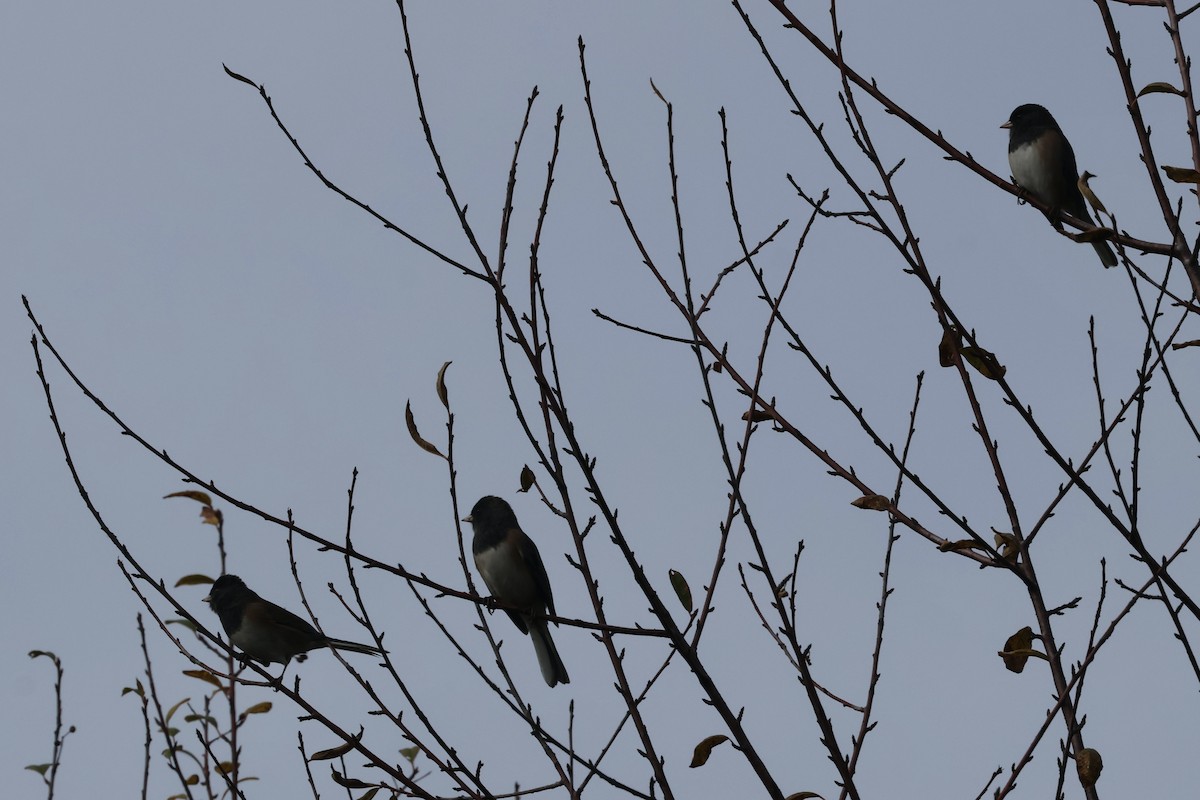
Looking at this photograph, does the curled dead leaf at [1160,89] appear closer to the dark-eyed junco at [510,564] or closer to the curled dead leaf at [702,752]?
the curled dead leaf at [702,752]

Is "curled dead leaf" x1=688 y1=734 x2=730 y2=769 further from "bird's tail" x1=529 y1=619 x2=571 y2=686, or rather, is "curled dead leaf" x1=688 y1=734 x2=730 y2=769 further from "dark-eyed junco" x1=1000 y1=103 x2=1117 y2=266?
"dark-eyed junco" x1=1000 y1=103 x2=1117 y2=266

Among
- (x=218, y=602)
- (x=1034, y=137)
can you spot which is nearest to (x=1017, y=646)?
(x=1034, y=137)

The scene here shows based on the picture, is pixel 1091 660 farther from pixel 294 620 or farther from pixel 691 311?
pixel 294 620

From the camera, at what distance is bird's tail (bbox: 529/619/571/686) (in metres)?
4.51

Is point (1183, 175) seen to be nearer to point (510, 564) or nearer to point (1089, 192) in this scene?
point (1089, 192)

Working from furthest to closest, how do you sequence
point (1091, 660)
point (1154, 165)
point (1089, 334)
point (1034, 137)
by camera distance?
point (1034, 137)
point (1089, 334)
point (1154, 165)
point (1091, 660)

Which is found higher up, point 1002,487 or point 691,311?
point 691,311

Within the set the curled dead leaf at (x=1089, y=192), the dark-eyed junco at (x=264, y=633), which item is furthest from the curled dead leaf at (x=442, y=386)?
the dark-eyed junco at (x=264, y=633)

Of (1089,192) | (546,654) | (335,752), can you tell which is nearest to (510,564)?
(546,654)

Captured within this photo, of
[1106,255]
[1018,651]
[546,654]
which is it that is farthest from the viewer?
[1106,255]

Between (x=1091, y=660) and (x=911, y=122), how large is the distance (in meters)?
1.14

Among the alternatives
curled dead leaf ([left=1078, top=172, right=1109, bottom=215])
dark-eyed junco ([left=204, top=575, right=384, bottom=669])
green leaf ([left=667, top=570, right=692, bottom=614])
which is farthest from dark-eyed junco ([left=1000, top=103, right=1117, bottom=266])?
dark-eyed junco ([left=204, top=575, right=384, bottom=669])

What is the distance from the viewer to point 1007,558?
8.07 ft

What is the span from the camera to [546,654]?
14.8 feet
